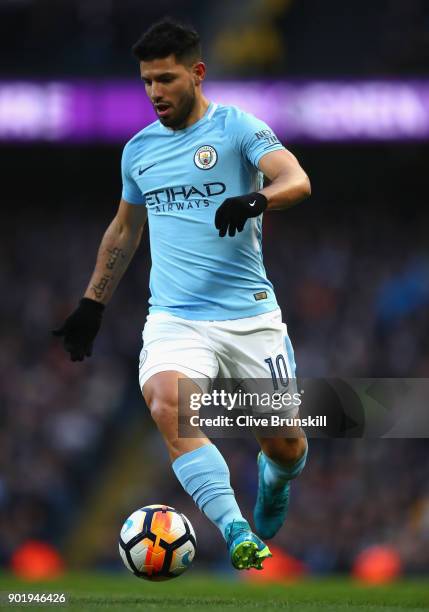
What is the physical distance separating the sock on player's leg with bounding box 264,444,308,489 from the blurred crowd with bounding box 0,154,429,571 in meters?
6.03

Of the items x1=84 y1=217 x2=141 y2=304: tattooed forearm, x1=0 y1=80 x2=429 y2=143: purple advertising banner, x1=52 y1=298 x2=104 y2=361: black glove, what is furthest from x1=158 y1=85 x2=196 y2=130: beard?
x1=0 y1=80 x2=429 y2=143: purple advertising banner

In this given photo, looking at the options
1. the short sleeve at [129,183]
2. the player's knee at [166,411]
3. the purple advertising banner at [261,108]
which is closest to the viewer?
the player's knee at [166,411]

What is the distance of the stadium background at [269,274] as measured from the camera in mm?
13961

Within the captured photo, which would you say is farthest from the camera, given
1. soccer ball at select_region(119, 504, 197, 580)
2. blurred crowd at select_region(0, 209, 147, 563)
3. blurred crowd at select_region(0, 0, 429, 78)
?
blurred crowd at select_region(0, 0, 429, 78)

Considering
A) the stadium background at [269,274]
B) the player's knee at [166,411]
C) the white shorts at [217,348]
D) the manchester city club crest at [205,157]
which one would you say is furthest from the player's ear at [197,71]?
the stadium background at [269,274]

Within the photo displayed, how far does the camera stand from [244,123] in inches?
245

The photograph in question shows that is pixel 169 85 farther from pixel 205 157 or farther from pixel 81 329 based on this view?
pixel 81 329

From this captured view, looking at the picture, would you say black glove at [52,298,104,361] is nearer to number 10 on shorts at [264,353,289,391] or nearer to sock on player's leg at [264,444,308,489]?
number 10 on shorts at [264,353,289,391]

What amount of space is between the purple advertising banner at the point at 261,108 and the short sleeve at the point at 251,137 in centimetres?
954

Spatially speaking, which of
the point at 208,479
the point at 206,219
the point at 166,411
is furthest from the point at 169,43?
the point at 208,479

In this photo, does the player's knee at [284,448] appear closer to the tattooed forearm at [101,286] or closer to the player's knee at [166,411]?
the player's knee at [166,411]

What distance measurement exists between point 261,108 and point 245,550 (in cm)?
1084

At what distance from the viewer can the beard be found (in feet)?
20.4

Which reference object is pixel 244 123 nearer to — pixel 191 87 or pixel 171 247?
pixel 191 87
